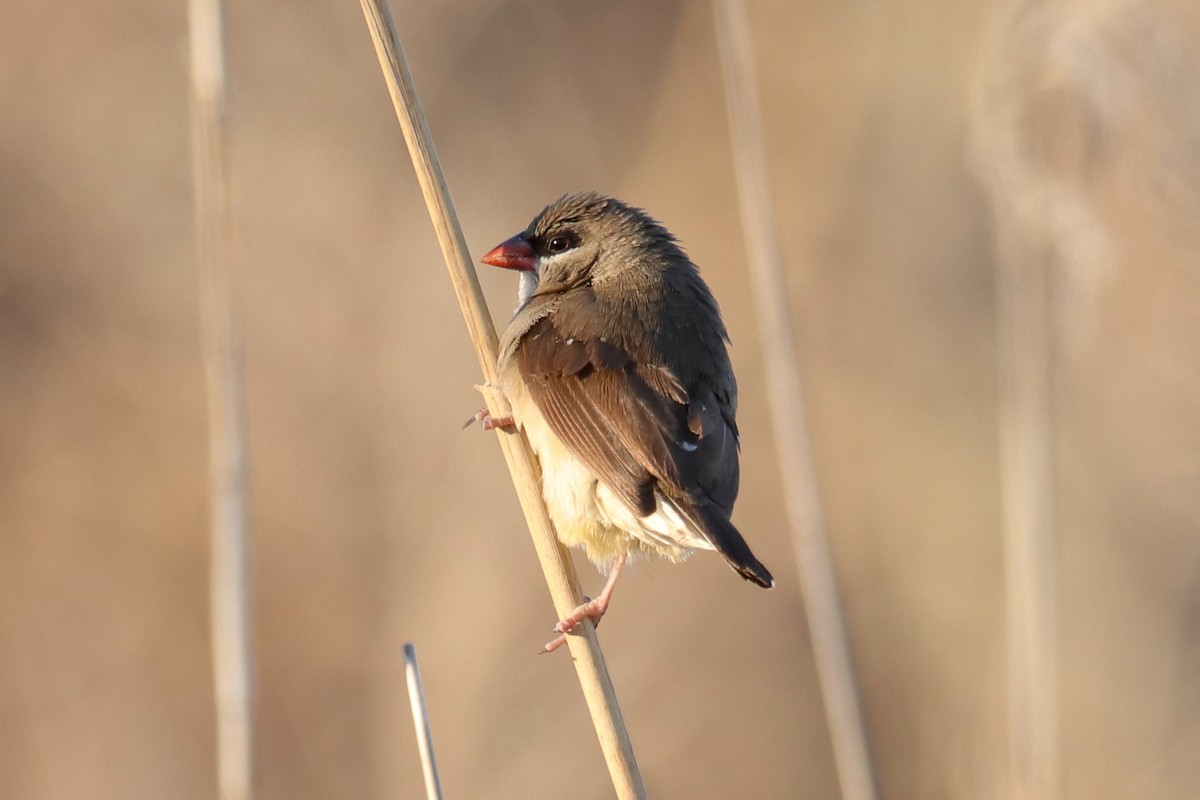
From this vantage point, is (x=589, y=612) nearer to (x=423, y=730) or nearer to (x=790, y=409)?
(x=423, y=730)

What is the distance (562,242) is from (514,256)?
0.51 ft

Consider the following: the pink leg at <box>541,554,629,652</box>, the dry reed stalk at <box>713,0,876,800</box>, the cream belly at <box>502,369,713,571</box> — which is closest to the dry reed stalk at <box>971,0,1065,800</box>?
the dry reed stalk at <box>713,0,876,800</box>

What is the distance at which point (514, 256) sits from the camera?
3.88 meters

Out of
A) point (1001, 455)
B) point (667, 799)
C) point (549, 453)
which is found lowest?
point (667, 799)

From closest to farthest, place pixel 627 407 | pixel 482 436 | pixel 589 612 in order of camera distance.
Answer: pixel 589 612
pixel 627 407
pixel 482 436

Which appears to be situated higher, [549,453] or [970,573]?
[549,453]

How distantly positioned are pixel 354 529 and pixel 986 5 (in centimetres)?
370

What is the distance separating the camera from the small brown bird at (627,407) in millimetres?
3016

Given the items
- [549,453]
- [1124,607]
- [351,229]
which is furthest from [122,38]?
[1124,607]

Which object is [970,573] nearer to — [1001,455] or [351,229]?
[1001,455]

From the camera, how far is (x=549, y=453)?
10.5 feet

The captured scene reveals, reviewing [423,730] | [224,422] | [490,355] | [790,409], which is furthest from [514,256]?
[423,730]

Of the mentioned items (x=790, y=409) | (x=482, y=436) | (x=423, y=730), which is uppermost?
(x=790, y=409)

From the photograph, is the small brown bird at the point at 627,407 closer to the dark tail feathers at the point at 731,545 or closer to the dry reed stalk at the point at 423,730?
the dark tail feathers at the point at 731,545
